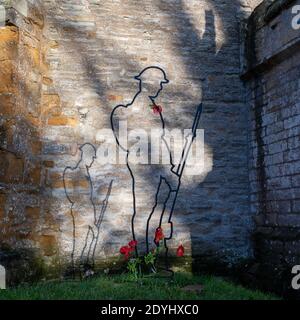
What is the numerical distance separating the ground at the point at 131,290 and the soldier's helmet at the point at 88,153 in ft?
4.20

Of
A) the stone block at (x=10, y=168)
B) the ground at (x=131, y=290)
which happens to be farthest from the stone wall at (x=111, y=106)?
the ground at (x=131, y=290)

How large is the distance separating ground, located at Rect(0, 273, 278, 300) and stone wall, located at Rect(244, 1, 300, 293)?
1.71 ft

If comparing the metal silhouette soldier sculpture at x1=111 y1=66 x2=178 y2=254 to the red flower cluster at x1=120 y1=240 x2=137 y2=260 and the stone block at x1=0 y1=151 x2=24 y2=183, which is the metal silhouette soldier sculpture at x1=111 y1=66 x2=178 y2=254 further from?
the stone block at x1=0 y1=151 x2=24 y2=183

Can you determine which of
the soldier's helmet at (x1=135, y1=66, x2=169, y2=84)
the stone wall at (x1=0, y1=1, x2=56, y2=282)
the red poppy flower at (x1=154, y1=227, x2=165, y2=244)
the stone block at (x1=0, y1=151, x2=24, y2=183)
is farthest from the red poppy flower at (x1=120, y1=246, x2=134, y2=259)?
the soldier's helmet at (x1=135, y1=66, x2=169, y2=84)

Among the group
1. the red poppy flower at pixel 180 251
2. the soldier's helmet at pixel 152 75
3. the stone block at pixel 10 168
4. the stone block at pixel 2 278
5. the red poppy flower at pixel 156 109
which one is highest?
the soldier's helmet at pixel 152 75

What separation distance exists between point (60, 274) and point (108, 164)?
1309mm

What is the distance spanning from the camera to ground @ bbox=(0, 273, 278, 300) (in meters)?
3.36

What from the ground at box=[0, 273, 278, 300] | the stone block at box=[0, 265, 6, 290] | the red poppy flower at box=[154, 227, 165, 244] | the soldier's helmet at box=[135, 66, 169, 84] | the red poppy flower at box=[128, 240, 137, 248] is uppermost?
the soldier's helmet at box=[135, 66, 169, 84]

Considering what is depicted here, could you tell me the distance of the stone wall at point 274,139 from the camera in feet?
13.4

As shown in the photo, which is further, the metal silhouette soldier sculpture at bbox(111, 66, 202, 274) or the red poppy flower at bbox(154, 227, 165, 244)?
the metal silhouette soldier sculpture at bbox(111, 66, 202, 274)

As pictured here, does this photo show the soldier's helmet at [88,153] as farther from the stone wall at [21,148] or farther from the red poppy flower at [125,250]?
the red poppy flower at [125,250]

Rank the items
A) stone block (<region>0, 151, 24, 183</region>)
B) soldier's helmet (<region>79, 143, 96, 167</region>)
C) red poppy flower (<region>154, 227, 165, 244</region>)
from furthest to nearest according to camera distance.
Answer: soldier's helmet (<region>79, 143, 96, 167</region>)
red poppy flower (<region>154, 227, 165, 244</region>)
stone block (<region>0, 151, 24, 183</region>)
